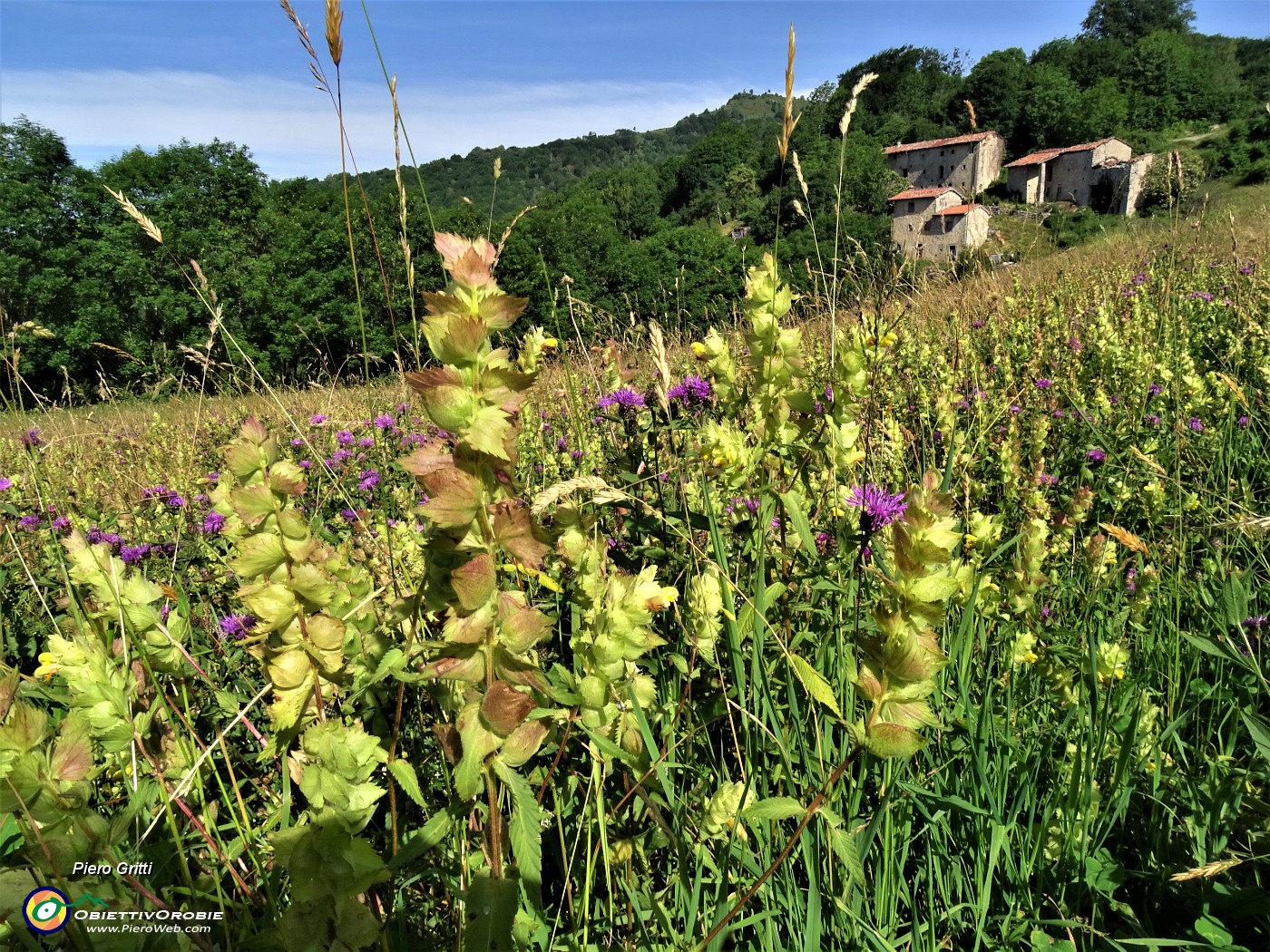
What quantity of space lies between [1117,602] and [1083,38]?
110m

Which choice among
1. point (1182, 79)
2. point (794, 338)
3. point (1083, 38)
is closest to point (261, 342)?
point (794, 338)

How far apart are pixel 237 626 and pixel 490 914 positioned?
166 cm

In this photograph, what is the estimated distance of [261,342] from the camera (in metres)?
38.0

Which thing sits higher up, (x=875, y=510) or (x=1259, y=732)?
(x=875, y=510)

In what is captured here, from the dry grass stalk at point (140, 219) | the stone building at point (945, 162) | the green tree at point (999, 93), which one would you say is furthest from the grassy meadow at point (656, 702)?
the green tree at point (999, 93)

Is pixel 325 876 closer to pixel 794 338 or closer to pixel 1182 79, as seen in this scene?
pixel 794 338

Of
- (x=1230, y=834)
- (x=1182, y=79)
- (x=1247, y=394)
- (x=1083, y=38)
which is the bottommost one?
(x=1230, y=834)

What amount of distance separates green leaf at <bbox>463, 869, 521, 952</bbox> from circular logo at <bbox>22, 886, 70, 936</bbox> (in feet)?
1.60

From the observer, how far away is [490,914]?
2.94 ft

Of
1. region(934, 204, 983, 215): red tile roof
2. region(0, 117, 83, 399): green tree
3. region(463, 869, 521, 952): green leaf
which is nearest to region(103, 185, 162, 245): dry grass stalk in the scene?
region(463, 869, 521, 952): green leaf

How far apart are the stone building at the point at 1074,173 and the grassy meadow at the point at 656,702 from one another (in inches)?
2009

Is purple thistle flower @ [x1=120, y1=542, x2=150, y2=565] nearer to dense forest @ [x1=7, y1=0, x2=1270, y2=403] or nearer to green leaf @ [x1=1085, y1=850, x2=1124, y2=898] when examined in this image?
green leaf @ [x1=1085, y1=850, x2=1124, y2=898]

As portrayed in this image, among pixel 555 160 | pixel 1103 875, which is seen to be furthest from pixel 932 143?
pixel 555 160

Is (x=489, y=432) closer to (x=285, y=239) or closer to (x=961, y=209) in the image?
(x=961, y=209)
